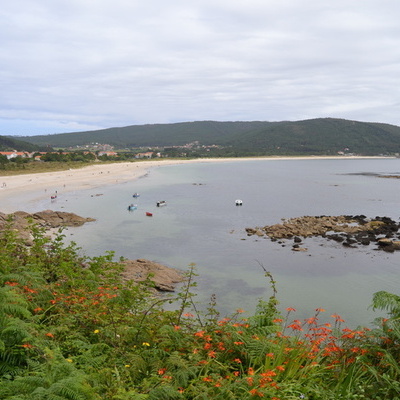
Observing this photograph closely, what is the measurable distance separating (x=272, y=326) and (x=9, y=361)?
→ 4.20m

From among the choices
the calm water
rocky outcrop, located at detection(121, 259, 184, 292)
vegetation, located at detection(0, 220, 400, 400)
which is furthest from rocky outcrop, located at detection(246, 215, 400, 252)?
vegetation, located at detection(0, 220, 400, 400)

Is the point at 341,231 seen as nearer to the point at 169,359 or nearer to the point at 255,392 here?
the point at 169,359

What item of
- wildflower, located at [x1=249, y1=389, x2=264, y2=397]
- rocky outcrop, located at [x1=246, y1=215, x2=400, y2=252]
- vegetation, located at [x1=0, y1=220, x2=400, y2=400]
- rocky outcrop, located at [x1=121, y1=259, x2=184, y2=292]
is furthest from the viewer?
rocky outcrop, located at [x1=246, y1=215, x2=400, y2=252]

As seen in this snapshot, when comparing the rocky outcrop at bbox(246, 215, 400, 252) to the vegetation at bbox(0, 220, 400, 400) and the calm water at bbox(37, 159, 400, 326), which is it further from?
the vegetation at bbox(0, 220, 400, 400)

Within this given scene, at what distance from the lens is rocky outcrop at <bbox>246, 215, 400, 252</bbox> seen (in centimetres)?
3033

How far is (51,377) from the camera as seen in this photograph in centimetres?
454

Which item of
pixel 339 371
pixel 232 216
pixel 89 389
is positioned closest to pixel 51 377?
pixel 89 389

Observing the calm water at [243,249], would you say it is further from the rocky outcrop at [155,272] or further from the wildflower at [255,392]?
the wildflower at [255,392]

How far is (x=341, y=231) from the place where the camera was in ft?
113

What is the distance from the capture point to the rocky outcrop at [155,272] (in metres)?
18.8

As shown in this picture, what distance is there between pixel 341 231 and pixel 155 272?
21191mm

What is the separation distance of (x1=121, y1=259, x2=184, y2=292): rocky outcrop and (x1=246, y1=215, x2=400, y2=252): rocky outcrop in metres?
11.0

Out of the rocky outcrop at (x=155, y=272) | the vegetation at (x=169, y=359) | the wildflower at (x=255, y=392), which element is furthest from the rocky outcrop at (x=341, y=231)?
the wildflower at (x=255, y=392)

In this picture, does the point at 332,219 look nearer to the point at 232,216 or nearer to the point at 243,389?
the point at 232,216
